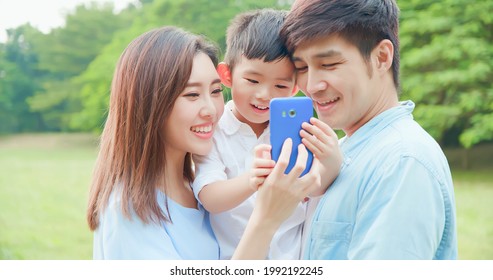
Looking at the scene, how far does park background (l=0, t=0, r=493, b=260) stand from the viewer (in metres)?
7.39

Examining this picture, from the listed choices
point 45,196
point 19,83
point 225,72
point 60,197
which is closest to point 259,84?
point 225,72

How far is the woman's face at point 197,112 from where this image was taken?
4.37 ft

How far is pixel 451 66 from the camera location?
25.0 ft

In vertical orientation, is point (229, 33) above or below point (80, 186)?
above

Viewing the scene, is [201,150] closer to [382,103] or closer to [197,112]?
[197,112]

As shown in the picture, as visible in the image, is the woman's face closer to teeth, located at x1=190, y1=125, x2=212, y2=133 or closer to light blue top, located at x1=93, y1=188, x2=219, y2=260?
teeth, located at x1=190, y1=125, x2=212, y2=133

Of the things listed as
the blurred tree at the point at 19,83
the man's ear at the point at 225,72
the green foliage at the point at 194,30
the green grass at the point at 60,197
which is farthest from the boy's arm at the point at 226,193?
the blurred tree at the point at 19,83

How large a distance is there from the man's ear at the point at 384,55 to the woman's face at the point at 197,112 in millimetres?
382

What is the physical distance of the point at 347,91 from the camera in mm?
1201

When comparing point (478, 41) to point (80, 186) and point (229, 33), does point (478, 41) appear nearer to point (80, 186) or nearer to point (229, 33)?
point (229, 33)

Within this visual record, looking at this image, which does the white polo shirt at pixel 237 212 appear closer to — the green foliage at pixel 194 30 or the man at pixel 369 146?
the man at pixel 369 146

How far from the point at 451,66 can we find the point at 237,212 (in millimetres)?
6853

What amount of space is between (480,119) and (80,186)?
Result: 7174mm

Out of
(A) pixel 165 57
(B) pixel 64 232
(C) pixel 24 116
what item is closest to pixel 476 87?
(B) pixel 64 232
